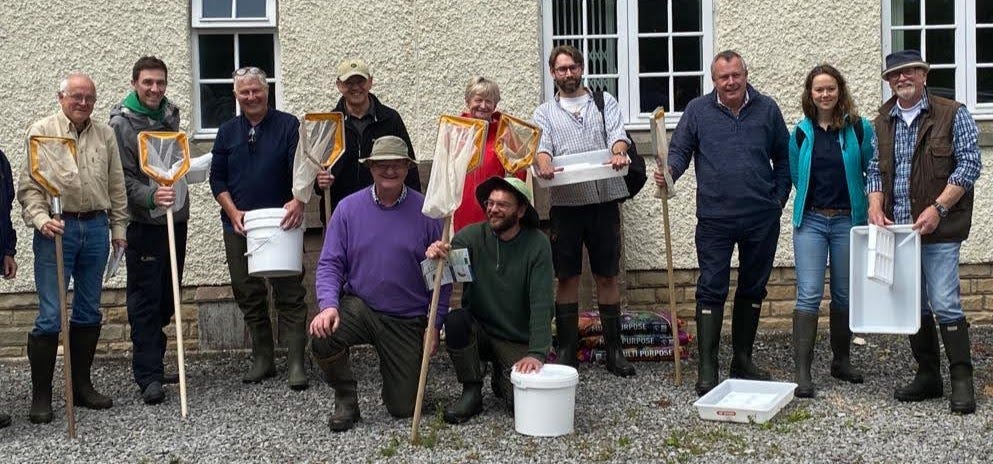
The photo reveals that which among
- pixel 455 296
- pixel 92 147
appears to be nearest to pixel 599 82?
pixel 455 296

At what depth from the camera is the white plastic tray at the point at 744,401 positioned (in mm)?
6219

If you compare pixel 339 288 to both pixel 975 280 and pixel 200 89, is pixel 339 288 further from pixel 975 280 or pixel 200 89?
pixel 975 280

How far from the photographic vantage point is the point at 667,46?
8.95 metres

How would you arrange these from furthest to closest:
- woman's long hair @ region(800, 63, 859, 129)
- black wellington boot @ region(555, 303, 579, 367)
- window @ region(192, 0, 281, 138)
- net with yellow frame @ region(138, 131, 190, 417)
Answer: window @ region(192, 0, 281, 138) < black wellington boot @ region(555, 303, 579, 367) < net with yellow frame @ region(138, 131, 190, 417) < woman's long hair @ region(800, 63, 859, 129)

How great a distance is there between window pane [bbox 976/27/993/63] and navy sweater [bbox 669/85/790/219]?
9.41ft

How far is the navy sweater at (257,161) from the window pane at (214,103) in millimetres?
1639

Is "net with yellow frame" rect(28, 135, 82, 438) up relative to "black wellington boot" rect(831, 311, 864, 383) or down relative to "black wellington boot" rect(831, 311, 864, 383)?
up

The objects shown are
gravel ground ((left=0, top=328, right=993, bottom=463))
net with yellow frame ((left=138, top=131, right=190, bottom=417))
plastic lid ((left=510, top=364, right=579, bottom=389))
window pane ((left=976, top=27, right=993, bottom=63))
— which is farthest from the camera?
window pane ((left=976, top=27, right=993, bottom=63))

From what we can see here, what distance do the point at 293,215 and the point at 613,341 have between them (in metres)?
2.05

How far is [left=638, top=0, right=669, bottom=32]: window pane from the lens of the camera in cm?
895

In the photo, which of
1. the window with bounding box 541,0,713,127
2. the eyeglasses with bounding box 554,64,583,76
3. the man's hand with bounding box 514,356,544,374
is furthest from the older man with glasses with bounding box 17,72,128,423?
the window with bounding box 541,0,713,127

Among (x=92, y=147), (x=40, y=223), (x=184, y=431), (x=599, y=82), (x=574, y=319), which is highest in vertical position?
(x=599, y=82)

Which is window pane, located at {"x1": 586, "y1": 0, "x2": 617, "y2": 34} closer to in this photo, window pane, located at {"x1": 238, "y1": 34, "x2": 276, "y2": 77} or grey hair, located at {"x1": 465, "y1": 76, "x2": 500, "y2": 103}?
grey hair, located at {"x1": 465, "y1": 76, "x2": 500, "y2": 103}

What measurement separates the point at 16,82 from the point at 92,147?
7.50ft
